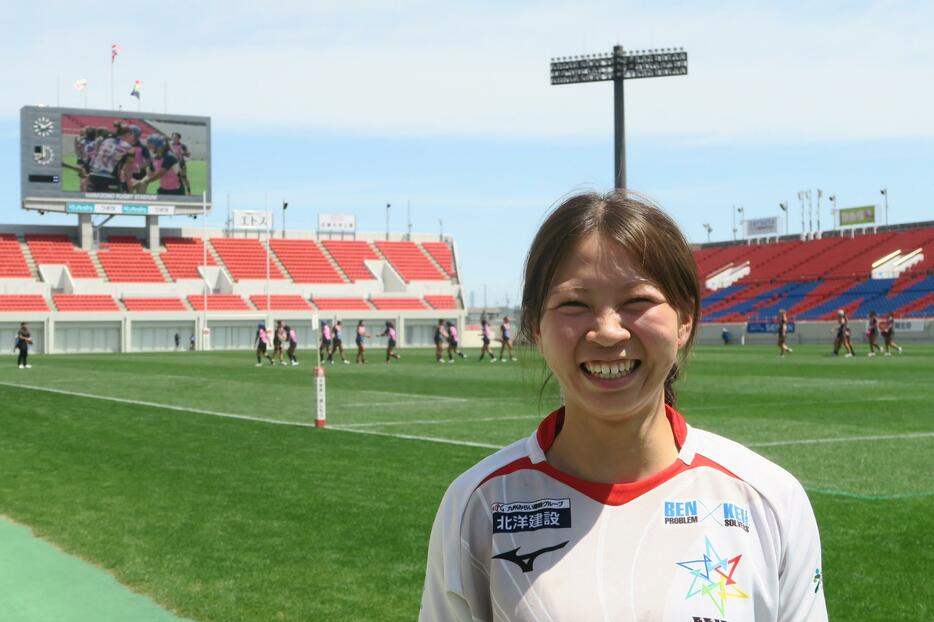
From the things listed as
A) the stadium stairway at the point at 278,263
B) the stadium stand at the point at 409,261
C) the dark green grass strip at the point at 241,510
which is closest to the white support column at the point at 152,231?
the stadium stairway at the point at 278,263

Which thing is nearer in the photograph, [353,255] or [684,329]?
[684,329]

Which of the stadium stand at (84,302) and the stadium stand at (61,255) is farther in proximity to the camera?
the stadium stand at (61,255)

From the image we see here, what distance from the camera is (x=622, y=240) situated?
2.35 meters

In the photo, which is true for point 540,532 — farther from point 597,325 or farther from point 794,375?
point 794,375

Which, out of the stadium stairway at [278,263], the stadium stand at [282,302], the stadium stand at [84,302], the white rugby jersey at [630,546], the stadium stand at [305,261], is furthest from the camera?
the stadium stand at [305,261]

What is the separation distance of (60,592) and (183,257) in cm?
7208

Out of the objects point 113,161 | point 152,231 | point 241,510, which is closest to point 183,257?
point 152,231

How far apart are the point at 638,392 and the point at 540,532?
0.34m

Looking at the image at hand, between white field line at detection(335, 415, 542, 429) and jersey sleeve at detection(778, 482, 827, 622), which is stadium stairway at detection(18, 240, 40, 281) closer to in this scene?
white field line at detection(335, 415, 542, 429)

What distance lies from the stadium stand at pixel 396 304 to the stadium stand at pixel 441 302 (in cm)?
133

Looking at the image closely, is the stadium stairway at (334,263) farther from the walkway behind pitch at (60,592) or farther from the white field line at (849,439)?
the walkway behind pitch at (60,592)

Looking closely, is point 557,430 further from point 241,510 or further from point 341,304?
point 341,304

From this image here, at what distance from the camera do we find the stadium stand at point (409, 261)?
84.8m

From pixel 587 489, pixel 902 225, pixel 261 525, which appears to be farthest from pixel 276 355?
pixel 902 225
